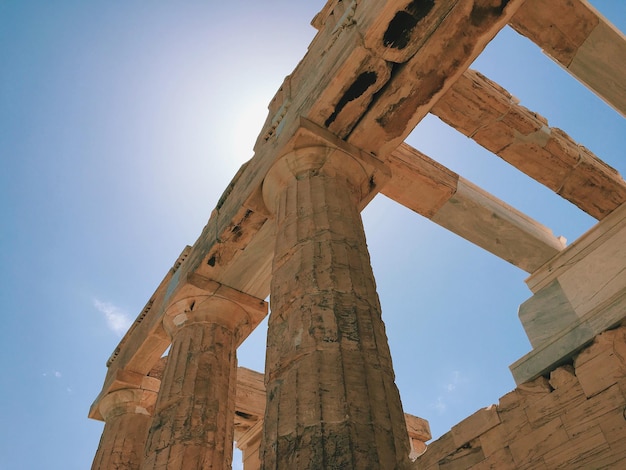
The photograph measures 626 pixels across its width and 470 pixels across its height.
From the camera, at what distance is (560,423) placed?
26.6 feet

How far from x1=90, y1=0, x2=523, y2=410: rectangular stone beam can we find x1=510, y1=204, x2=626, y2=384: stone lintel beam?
14.6 feet

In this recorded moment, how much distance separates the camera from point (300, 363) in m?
4.92

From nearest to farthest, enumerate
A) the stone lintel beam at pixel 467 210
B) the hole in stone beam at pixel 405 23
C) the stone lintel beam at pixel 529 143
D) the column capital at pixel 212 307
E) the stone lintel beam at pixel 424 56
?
the stone lintel beam at pixel 424 56, the hole in stone beam at pixel 405 23, the stone lintel beam at pixel 529 143, the column capital at pixel 212 307, the stone lintel beam at pixel 467 210

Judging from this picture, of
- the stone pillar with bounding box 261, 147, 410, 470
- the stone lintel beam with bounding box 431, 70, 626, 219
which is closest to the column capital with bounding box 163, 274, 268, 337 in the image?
the stone pillar with bounding box 261, 147, 410, 470

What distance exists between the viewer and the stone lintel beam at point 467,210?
1024 centimetres

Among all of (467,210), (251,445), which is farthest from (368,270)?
(251,445)

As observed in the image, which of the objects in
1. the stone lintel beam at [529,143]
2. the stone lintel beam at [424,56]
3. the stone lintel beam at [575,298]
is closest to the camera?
the stone lintel beam at [424,56]

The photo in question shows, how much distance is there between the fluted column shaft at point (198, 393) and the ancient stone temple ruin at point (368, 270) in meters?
0.03

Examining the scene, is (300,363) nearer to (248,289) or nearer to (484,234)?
(248,289)

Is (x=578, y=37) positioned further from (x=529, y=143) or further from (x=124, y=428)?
(x=124, y=428)

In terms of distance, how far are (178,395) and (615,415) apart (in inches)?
249

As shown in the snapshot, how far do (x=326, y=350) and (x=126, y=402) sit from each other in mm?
8422

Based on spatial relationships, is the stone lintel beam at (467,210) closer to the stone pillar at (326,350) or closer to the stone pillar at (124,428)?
the stone pillar at (326,350)

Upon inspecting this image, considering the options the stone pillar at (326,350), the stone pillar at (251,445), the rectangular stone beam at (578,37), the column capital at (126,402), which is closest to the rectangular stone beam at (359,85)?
the stone pillar at (326,350)
